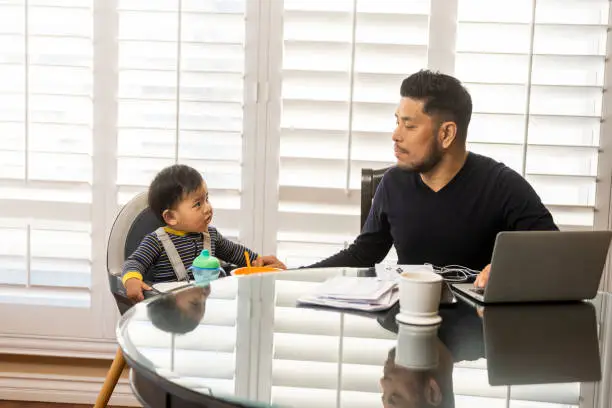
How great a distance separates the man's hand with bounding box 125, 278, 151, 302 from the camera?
208 centimetres

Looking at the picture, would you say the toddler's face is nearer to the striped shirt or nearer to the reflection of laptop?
the striped shirt

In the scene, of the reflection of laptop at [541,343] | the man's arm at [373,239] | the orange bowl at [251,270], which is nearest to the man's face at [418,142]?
the man's arm at [373,239]

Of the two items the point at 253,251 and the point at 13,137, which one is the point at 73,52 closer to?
the point at 13,137

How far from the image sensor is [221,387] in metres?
1.13

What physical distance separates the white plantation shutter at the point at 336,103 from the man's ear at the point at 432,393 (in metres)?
1.57

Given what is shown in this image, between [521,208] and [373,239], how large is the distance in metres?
0.43

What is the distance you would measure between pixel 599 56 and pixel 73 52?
5.65ft

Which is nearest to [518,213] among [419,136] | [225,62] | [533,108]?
[419,136]

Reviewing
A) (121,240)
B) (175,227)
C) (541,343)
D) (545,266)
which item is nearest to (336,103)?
(175,227)

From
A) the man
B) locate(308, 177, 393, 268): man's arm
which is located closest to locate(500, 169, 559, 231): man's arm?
the man

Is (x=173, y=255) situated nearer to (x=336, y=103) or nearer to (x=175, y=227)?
(x=175, y=227)

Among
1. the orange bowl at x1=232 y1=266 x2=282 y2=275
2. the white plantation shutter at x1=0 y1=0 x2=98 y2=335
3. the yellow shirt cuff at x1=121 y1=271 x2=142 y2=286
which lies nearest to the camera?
the orange bowl at x1=232 y1=266 x2=282 y2=275

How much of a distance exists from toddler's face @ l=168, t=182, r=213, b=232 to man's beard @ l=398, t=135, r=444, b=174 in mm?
598

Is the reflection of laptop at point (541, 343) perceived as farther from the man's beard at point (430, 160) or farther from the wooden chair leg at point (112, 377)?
the wooden chair leg at point (112, 377)
